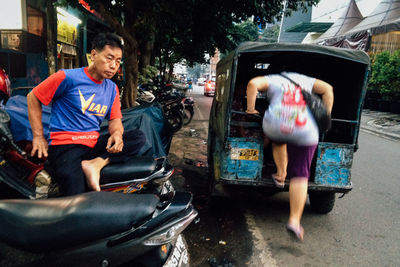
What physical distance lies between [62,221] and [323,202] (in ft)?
10.8

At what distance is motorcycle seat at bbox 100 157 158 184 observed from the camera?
2131mm

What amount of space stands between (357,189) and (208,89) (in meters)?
23.1

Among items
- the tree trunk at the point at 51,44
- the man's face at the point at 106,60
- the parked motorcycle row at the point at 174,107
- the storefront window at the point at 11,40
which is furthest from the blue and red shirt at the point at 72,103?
the storefront window at the point at 11,40

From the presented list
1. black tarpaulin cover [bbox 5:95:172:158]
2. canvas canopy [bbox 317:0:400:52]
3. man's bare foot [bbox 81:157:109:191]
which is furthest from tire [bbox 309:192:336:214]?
canvas canopy [bbox 317:0:400:52]

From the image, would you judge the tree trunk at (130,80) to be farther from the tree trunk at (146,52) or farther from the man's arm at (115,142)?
the man's arm at (115,142)

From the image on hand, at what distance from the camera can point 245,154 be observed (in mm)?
3322

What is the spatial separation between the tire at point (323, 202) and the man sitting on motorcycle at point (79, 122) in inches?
99.1

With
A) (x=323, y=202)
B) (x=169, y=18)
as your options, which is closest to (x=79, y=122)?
(x=323, y=202)

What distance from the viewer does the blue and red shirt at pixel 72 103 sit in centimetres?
211

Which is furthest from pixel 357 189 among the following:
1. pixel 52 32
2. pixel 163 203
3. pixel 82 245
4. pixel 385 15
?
pixel 385 15

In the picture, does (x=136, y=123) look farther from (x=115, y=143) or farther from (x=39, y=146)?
(x=39, y=146)

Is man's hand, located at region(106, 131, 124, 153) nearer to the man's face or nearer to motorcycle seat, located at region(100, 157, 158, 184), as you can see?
motorcycle seat, located at region(100, 157, 158, 184)

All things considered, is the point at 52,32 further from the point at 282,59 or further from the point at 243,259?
the point at 243,259

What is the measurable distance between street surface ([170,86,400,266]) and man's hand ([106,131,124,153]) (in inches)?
49.7
